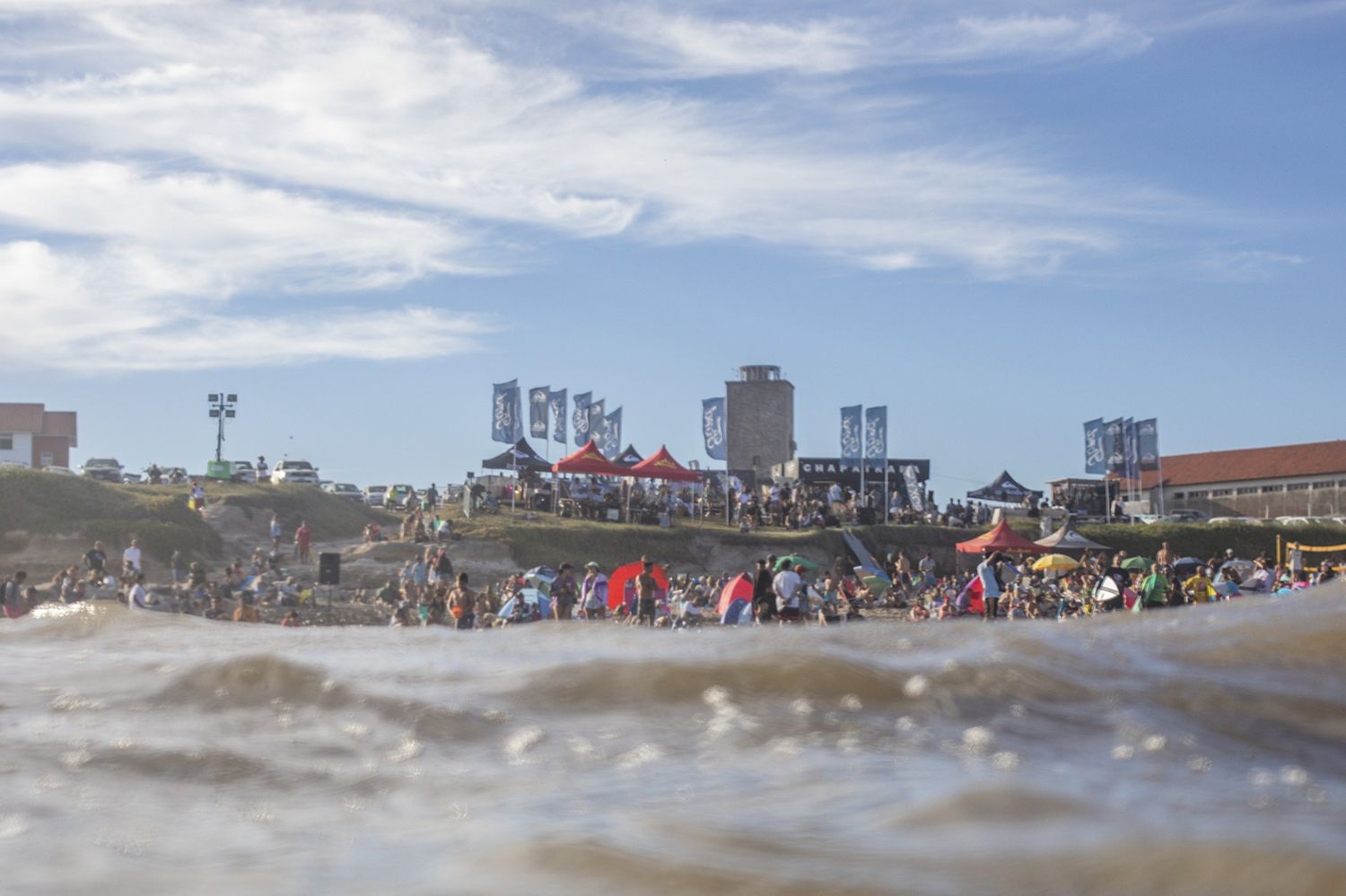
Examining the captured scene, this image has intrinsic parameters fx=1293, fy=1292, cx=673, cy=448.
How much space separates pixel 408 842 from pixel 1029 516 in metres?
45.6

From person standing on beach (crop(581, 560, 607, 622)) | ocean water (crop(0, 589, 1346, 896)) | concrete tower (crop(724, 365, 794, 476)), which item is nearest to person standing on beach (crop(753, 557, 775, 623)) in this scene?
person standing on beach (crop(581, 560, 607, 622))

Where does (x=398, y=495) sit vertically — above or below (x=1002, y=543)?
above

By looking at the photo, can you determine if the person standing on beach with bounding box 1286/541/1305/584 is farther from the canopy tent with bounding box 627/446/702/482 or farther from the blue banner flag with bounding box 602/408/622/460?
the blue banner flag with bounding box 602/408/622/460

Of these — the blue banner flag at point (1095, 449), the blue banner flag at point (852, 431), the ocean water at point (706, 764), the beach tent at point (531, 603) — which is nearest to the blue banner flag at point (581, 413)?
the blue banner flag at point (852, 431)

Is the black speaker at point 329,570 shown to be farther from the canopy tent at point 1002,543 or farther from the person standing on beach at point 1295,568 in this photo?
the person standing on beach at point 1295,568

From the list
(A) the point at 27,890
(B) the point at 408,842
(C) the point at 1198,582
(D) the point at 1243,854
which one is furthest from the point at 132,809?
(C) the point at 1198,582

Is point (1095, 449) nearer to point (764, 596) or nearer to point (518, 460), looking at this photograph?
point (518, 460)

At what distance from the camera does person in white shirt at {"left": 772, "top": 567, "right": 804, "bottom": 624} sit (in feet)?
51.0

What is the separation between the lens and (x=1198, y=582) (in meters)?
17.7

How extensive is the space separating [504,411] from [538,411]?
3004mm

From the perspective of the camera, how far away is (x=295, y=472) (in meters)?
51.6

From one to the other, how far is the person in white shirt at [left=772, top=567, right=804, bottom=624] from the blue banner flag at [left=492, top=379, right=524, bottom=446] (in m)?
29.1

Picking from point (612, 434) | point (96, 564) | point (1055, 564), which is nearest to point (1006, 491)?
point (612, 434)

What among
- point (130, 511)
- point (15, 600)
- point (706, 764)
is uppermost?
point (130, 511)
